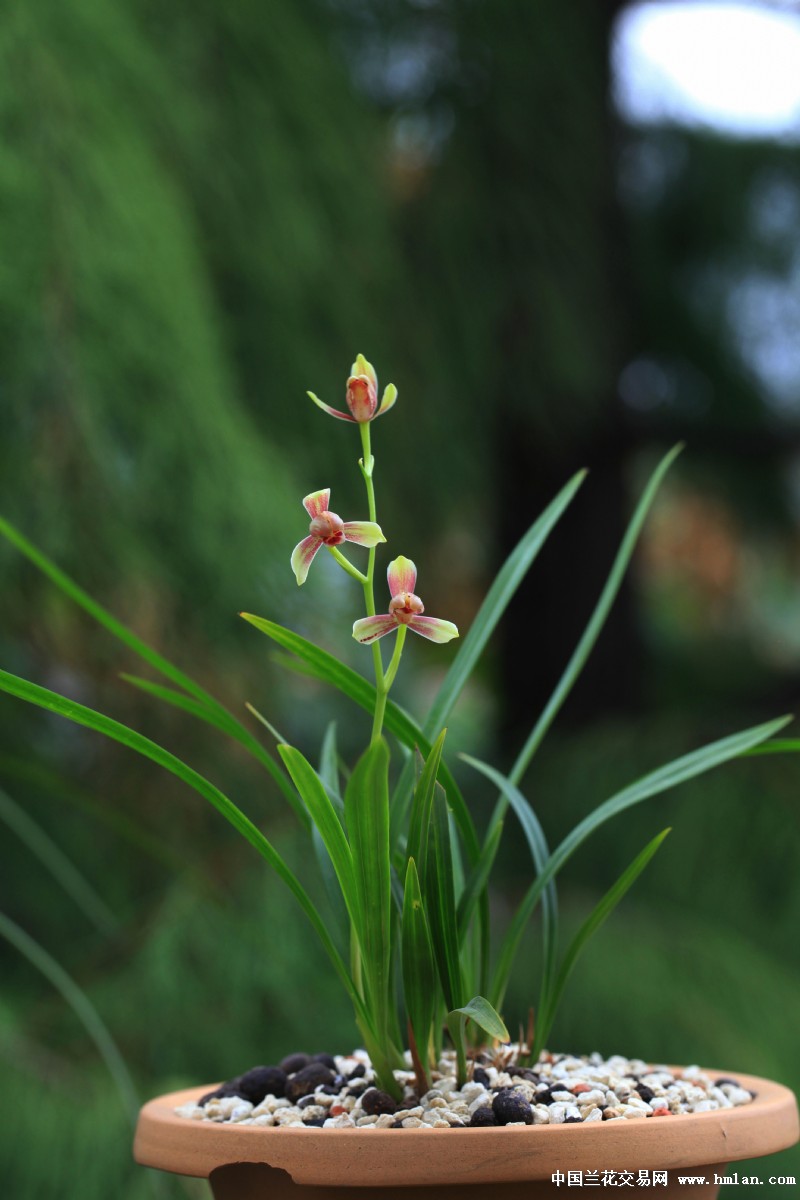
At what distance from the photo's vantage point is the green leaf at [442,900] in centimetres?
47

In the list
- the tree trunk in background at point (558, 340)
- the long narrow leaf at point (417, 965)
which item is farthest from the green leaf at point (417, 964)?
the tree trunk in background at point (558, 340)

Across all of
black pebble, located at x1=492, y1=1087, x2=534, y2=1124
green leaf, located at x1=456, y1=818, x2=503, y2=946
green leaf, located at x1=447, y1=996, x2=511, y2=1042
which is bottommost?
black pebble, located at x1=492, y1=1087, x2=534, y2=1124

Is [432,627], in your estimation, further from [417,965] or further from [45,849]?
[45,849]

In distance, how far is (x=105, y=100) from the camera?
1.08 m

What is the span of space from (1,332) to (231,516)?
0.23 metres

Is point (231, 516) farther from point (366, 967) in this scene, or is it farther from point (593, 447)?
point (593, 447)

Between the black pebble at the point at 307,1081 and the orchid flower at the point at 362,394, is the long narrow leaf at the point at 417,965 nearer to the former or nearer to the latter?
the black pebble at the point at 307,1081

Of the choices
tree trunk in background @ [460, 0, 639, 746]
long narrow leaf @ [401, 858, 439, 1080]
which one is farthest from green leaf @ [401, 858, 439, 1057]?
tree trunk in background @ [460, 0, 639, 746]

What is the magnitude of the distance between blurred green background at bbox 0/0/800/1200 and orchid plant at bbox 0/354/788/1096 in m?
0.22

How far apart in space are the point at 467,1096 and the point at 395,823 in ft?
0.38

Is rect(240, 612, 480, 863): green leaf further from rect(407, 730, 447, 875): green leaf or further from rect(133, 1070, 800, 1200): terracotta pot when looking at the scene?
rect(133, 1070, 800, 1200): terracotta pot

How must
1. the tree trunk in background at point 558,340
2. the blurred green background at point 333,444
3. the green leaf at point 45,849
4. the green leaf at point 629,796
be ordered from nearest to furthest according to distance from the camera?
the green leaf at point 629,796 → the green leaf at point 45,849 → the blurred green background at point 333,444 → the tree trunk in background at point 558,340

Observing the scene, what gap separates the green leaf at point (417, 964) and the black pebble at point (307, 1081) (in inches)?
2.3

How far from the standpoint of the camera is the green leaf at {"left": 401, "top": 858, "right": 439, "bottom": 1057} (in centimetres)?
46
